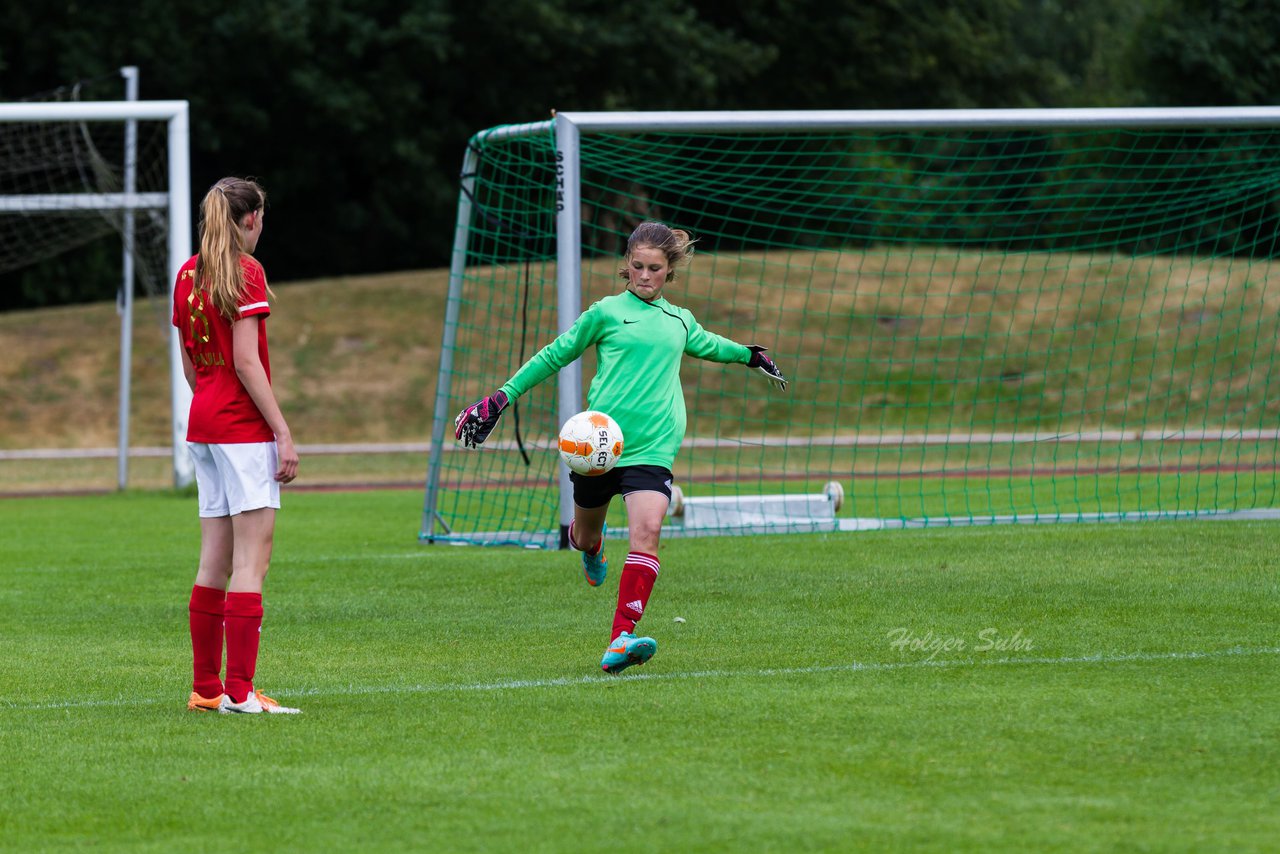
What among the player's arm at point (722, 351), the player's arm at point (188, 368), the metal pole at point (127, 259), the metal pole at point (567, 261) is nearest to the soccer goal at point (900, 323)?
the metal pole at point (567, 261)

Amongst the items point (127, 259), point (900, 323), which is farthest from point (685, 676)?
point (900, 323)

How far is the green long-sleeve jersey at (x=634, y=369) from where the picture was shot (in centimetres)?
691

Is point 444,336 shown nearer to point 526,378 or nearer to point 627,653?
point 526,378

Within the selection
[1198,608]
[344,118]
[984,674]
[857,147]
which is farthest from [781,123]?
[344,118]

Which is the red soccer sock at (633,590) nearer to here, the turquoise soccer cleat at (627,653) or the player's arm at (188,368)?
the turquoise soccer cleat at (627,653)

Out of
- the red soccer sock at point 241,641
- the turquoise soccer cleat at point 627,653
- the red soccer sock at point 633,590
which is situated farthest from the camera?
the red soccer sock at point 633,590

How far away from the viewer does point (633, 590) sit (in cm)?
666

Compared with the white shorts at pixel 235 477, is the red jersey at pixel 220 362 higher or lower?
higher

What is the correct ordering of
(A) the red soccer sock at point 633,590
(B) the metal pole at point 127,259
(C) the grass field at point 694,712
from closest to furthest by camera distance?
(C) the grass field at point 694,712, (A) the red soccer sock at point 633,590, (B) the metal pole at point 127,259

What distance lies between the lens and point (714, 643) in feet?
23.9

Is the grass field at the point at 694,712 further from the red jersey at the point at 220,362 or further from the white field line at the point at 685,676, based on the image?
the red jersey at the point at 220,362

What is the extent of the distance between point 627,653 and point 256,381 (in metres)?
1.78

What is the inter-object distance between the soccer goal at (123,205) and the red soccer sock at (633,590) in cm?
922

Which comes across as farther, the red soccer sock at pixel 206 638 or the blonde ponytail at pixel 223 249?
the red soccer sock at pixel 206 638
